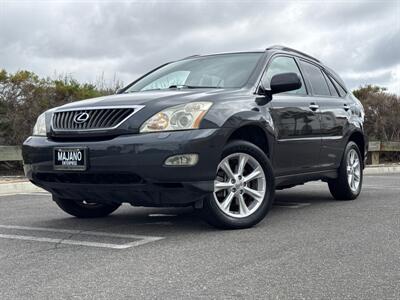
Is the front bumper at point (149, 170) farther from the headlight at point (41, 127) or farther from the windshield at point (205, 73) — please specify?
the windshield at point (205, 73)

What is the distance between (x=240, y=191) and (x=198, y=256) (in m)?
1.15

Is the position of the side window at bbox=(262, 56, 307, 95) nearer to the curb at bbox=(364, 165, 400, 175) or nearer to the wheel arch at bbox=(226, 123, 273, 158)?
the wheel arch at bbox=(226, 123, 273, 158)

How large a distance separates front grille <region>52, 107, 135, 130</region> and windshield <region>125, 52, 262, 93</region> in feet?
3.66

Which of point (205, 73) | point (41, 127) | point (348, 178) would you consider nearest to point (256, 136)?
point (205, 73)

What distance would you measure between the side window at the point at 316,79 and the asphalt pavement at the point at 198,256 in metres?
Result: 1.45

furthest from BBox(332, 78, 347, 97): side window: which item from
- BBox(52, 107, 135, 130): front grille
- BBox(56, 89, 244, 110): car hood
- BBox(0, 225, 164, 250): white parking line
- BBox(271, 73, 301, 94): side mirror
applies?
BBox(0, 225, 164, 250): white parking line

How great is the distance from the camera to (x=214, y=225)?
4.80 metres

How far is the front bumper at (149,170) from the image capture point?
14.5ft

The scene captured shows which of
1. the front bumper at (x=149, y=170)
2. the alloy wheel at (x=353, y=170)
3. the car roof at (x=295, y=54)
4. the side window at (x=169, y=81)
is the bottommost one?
the alloy wheel at (x=353, y=170)

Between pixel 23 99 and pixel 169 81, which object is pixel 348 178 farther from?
pixel 23 99

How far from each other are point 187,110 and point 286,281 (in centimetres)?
177

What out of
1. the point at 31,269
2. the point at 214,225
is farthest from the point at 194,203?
the point at 31,269

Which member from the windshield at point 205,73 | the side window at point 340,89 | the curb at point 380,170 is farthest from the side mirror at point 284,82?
the curb at point 380,170

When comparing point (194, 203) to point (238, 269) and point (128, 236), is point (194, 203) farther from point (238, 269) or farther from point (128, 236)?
point (238, 269)
